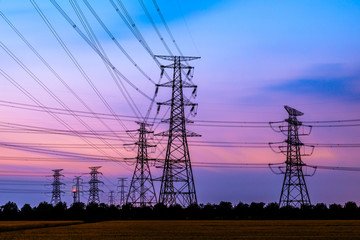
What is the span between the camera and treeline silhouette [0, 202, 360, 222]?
289 ft

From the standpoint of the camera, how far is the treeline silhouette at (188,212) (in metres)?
88.1

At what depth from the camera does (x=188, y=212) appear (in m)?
90.2

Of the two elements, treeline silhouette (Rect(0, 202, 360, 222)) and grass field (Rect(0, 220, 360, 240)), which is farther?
treeline silhouette (Rect(0, 202, 360, 222))

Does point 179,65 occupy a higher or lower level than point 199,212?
higher

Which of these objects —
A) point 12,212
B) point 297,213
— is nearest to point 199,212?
point 297,213

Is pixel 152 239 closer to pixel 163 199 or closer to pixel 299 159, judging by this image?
pixel 163 199

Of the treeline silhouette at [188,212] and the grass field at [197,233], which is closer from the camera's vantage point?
the grass field at [197,233]

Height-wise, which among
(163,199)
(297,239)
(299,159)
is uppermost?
(299,159)

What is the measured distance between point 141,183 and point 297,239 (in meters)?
51.2

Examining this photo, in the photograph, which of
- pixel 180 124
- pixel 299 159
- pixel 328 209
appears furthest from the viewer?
pixel 328 209

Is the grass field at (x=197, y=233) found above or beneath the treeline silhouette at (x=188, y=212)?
beneath

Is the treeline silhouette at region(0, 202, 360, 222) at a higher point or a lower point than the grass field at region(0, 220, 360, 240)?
higher

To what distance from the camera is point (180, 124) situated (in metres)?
65.1

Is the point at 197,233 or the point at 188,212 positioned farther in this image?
the point at 188,212
